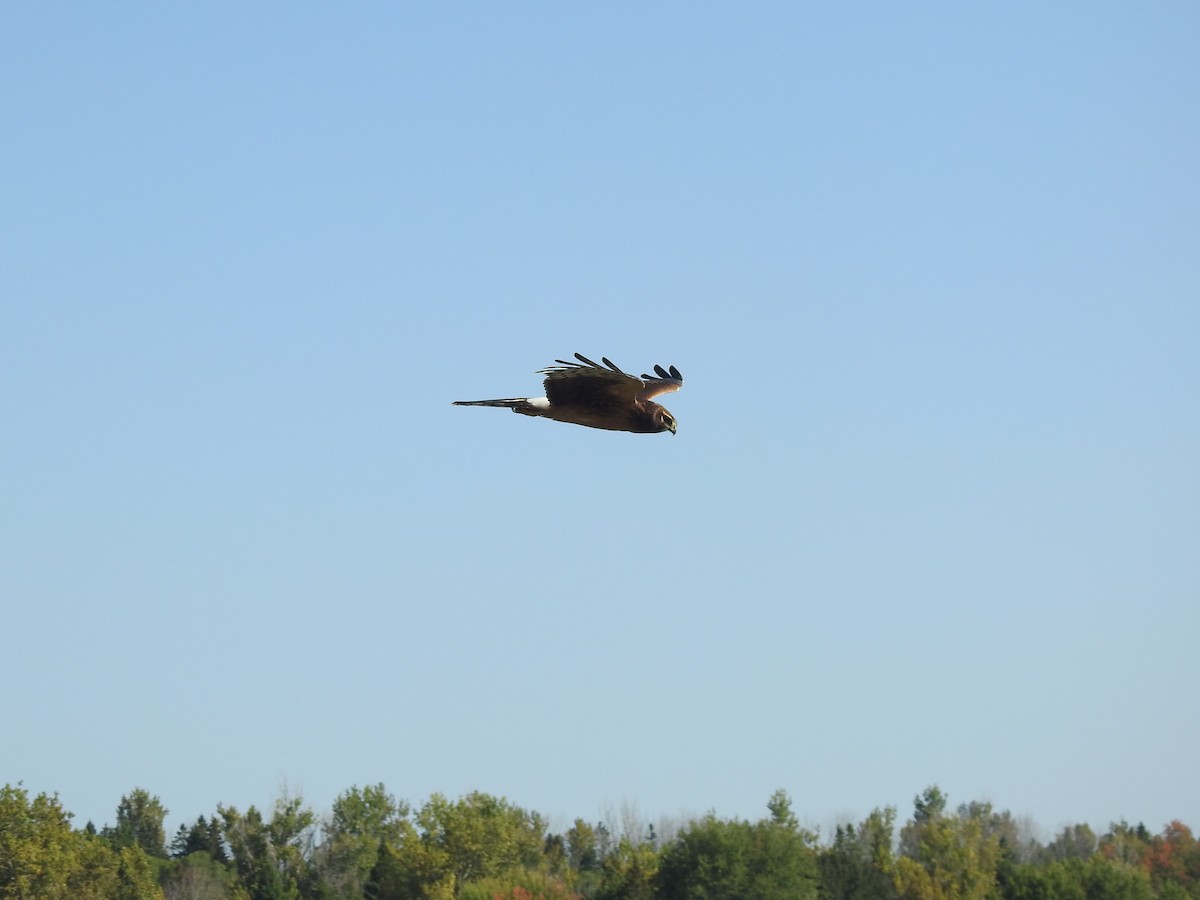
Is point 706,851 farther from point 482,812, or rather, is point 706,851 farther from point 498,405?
point 498,405

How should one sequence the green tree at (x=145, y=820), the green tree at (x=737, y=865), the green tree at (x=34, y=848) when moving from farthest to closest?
1. the green tree at (x=145, y=820)
2. the green tree at (x=737, y=865)
3. the green tree at (x=34, y=848)

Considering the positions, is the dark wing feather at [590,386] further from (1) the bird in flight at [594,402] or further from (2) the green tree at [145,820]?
(2) the green tree at [145,820]

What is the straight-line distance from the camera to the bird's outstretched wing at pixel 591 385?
26234 millimetres

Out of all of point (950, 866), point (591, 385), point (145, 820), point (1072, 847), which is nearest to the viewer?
point (591, 385)

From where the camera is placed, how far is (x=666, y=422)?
27.2 meters

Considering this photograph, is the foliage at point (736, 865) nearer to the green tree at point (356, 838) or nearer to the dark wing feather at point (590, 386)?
the green tree at point (356, 838)

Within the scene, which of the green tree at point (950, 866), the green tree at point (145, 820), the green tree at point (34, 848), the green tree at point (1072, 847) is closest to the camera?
the green tree at point (34, 848)

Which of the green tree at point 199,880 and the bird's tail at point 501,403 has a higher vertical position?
the bird's tail at point 501,403

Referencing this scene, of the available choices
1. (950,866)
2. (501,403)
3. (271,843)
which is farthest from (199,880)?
(501,403)

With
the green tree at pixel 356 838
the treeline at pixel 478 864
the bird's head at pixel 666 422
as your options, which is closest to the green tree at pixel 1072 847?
the treeline at pixel 478 864

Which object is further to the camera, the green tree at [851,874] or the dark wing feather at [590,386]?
the green tree at [851,874]

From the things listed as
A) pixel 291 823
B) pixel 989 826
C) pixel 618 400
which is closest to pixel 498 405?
pixel 618 400

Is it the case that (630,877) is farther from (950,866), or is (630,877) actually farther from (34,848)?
(34,848)

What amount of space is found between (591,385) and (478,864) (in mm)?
77797
